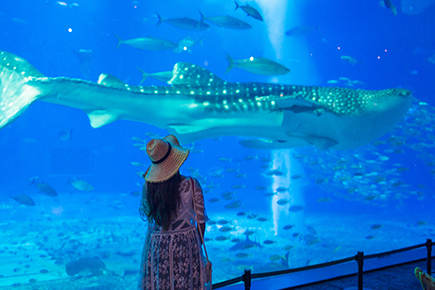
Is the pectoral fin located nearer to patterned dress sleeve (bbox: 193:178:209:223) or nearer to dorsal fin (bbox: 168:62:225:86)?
dorsal fin (bbox: 168:62:225:86)

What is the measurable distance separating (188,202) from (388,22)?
90.9 feet

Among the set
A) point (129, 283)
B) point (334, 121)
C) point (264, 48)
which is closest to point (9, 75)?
point (334, 121)

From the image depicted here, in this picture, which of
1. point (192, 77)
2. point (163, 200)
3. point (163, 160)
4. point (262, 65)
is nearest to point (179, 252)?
point (163, 200)

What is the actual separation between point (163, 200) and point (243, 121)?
2.44 metres

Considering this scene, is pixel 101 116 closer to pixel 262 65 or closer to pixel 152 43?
pixel 262 65

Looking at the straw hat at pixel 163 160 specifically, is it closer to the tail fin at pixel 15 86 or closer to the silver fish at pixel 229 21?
the tail fin at pixel 15 86

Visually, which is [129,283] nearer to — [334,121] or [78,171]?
[334,121]

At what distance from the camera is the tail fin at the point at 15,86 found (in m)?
3.16

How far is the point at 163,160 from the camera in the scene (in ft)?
5.24

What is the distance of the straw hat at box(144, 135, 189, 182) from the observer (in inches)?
61.5

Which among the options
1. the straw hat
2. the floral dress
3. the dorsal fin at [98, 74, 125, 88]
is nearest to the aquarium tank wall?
the dorsal fin at [98, 74, 125, 88]

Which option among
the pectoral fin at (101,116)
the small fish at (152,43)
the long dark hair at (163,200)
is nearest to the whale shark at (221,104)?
the pectoral fin at (101,116)

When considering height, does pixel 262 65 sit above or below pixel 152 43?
below

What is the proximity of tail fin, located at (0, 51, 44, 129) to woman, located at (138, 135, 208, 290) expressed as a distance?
2164 mm
